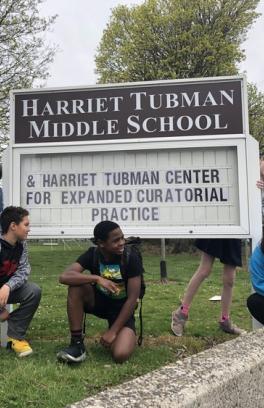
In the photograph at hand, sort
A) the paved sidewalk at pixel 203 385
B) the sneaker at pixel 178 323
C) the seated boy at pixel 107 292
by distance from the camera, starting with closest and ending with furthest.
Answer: the paved sidewalk at pixel 203 385
the seated boy at pixel 107 292
the sneaker at pixel 178 323

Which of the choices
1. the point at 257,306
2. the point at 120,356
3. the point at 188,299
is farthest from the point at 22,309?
the point at 257,306

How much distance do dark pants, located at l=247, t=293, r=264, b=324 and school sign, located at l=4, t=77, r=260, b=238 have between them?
586 millimetres

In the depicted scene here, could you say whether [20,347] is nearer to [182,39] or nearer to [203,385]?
[203,385]

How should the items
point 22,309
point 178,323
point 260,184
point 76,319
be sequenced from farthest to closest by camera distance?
point 178,323 → point 260,184 → point 22,309 → point 76,319

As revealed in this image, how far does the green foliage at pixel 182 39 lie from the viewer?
22.7 m

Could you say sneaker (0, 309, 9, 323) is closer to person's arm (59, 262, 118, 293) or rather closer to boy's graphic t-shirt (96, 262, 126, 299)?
person's arm (59, 262, 118, 293)

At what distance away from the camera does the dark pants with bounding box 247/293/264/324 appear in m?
4.24

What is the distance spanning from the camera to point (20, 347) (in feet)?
13.9

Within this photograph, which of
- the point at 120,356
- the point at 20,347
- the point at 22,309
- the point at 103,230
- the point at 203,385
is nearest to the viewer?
the point at 203,385

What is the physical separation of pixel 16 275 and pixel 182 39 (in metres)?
20.2

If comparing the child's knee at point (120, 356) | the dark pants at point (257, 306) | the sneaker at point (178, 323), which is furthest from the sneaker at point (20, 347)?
the dark pants at point (257, 306)

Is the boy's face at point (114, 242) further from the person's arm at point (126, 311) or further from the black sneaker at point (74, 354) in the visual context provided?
the black sneaker at point (74, 354)

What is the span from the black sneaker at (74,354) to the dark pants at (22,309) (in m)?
0.55

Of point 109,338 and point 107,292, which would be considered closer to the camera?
point 109,338
